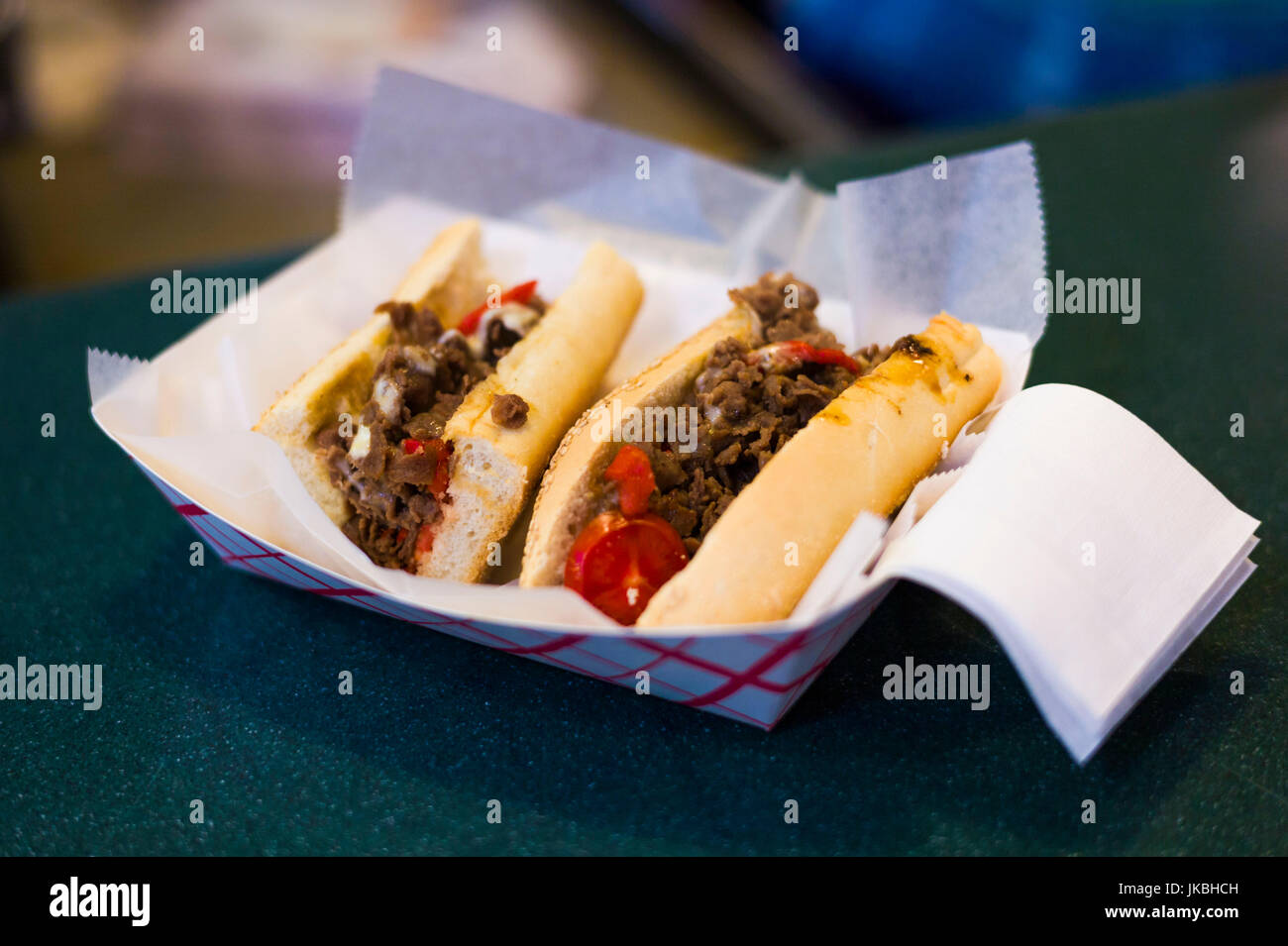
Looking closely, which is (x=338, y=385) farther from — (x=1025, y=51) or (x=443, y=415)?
(x=1025, y=51)

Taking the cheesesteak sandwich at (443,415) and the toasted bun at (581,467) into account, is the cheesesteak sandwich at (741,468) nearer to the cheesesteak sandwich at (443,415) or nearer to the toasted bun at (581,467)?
the toasted bun at (581,467)

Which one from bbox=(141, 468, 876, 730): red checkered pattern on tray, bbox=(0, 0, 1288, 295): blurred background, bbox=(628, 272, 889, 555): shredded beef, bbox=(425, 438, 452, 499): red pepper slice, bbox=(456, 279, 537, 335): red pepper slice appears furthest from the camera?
bbox=(0, 0, 1288, 295): blurred background

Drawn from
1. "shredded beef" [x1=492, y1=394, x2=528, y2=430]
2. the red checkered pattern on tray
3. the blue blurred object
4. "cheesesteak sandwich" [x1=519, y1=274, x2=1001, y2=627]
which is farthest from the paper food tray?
the blue blurred object

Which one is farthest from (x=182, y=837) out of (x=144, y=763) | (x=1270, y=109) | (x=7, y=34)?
(x=7, y=34)

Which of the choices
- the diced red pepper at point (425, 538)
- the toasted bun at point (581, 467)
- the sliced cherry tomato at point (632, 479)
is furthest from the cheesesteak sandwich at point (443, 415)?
the sliced cherry tomato at point (632, 479)

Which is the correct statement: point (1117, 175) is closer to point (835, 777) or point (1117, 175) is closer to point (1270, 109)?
point (1270, 109)

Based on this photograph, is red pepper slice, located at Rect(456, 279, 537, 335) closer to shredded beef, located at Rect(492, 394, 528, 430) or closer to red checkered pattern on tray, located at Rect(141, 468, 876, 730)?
shredded beef, located at Rect(492, 394, 528, 430)

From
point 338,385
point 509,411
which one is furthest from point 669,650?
point 338,385
